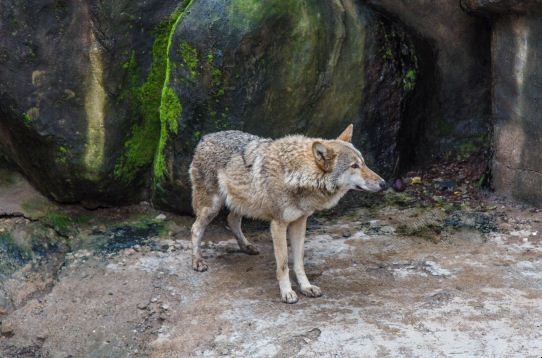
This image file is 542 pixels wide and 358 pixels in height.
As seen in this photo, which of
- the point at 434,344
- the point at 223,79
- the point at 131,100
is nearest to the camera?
the point at 434,344

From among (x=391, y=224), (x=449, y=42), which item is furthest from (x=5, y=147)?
(x=449, y=42)

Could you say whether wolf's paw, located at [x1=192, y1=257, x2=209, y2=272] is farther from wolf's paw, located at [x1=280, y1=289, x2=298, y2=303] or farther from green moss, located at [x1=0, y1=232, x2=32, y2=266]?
green moss, located at [x1=0, y1=232, x2=32, y2=266]

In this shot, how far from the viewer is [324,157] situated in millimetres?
7961

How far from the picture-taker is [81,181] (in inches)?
396

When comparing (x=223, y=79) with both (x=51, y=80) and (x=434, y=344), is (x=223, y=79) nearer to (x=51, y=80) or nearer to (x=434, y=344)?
(x=51, y=80)

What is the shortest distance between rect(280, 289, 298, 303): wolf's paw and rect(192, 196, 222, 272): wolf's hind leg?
128 cm

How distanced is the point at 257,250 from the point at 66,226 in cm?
260

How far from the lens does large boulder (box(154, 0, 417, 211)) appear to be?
9250 mm

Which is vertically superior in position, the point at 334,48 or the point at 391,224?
the point at 334,48

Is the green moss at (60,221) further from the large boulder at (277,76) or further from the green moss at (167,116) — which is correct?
the green moss at (167,116)

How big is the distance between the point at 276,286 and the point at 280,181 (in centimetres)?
125

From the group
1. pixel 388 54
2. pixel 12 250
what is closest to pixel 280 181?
pixel 388 54

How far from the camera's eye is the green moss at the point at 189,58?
934cm

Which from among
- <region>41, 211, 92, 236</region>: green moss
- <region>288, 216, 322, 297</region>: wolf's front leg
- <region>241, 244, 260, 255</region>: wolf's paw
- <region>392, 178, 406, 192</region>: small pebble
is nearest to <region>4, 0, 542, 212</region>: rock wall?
<region>392, 178, 406, 192</region>: small pebble
